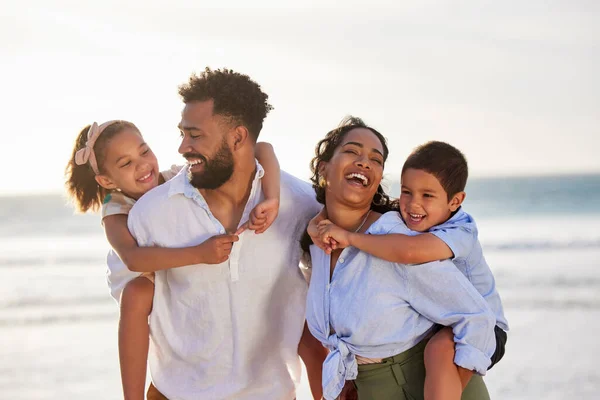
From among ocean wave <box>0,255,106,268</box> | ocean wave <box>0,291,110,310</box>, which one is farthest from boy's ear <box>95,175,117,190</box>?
ocean wave <box>0,255,106,268</box>

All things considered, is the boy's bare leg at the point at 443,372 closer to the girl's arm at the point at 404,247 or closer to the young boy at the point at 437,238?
the young boy at the point at 437,238

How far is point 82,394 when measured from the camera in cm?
638

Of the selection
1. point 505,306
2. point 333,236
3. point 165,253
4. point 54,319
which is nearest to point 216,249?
point 165,253

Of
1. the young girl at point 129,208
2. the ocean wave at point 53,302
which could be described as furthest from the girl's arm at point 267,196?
the ocean wave at point 53,302

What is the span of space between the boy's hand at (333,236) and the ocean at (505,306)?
120 inches

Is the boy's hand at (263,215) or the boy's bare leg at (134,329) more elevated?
the boy's hand at (263,215)

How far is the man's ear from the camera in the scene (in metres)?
3.84

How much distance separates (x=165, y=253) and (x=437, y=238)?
1.20 metres

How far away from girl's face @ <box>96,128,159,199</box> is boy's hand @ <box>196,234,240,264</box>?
2.40 ft

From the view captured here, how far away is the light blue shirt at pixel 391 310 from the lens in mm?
3117

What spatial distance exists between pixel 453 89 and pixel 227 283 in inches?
890

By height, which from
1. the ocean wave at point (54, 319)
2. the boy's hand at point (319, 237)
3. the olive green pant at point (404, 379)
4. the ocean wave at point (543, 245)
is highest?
the boy's hand at point (319, 237)

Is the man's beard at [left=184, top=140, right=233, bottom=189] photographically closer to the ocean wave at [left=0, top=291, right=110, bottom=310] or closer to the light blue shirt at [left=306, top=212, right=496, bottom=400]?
the light blue shirt at [left=306, top=212, right=496, bottom=400]

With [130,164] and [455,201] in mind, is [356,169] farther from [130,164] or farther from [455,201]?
[130,164]
